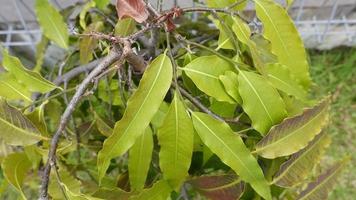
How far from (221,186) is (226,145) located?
133mm

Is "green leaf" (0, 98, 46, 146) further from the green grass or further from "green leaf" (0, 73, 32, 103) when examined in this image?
the green grass

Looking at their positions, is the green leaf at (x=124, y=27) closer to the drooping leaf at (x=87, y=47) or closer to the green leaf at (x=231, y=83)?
the drooping leaf at (x=87, y=47)

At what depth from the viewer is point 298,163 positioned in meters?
0.75

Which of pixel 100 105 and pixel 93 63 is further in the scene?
pixel 100 105

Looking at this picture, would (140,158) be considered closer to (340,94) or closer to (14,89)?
(14,89)

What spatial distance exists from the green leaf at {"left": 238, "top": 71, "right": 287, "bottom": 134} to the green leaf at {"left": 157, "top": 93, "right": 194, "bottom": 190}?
0.09 metres

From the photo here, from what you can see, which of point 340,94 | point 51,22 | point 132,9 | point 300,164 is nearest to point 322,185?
point 300,164

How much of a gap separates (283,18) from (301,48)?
0.05m

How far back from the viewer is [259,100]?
714mm

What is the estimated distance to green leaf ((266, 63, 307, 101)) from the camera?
2.52 ft

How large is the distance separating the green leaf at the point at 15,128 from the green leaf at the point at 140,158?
6.0 inches

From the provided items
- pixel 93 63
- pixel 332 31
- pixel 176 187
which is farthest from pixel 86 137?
pixel 332 31

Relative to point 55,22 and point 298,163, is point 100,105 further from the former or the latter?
point 298,163

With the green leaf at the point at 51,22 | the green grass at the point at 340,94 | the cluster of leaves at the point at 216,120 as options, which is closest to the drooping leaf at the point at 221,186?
the cluster of leaves at the point at 216,120
